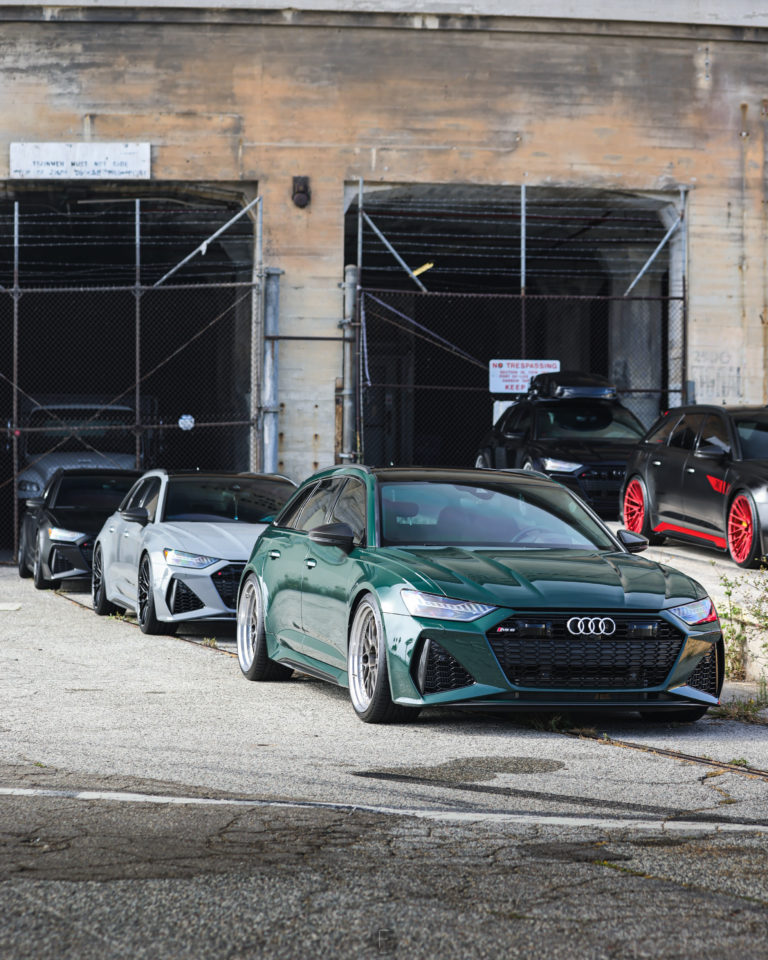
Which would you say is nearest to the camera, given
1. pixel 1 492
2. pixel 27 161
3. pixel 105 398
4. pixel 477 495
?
pixel 477 495

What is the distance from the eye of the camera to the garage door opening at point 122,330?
2348 cm

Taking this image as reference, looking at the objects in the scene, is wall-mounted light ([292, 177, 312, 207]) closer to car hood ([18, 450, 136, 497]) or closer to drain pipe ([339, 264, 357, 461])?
drain pipe ([339, 264, 357, 461])

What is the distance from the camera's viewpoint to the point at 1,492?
2748cm

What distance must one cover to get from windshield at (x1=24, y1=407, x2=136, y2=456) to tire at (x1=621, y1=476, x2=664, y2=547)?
31.2ft

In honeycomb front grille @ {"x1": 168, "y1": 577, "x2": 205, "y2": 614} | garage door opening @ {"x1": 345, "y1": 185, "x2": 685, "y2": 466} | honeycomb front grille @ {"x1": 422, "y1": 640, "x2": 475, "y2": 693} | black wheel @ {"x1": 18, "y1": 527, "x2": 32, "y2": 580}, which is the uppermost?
garage door opening @ {"x1": 345, "y1": 185, "x2": 685, "y2": 466}

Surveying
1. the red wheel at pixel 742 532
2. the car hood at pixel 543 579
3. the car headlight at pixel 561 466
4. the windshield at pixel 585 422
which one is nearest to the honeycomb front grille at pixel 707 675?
the car hood at pixel 543 579

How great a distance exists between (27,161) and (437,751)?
18.2 meters

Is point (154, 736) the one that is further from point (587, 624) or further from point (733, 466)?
point (733, 466)

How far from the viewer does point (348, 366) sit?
939 inches

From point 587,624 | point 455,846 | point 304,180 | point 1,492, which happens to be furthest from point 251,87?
point 455,846

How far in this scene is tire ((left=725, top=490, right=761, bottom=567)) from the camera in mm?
13203

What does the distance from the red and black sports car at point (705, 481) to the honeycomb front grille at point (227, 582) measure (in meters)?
4.61

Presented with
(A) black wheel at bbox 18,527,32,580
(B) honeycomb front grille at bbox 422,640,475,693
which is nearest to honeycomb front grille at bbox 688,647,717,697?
(B) honeycomb front grille at bbox 422,640,475,693

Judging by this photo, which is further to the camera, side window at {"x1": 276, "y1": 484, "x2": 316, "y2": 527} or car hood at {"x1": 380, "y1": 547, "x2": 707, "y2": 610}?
side window at {"x1": 276, "y1": 484, "x2": 316, "y2": 527}
